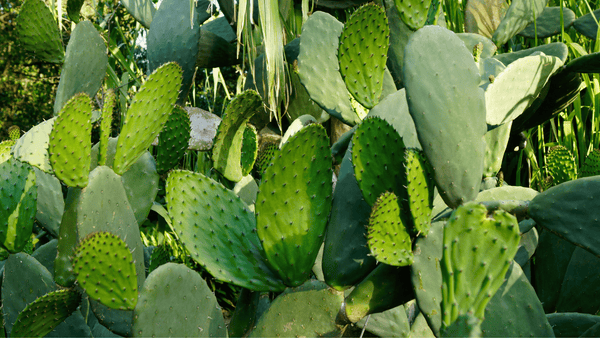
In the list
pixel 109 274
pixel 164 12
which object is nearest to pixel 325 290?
pixel 109 274

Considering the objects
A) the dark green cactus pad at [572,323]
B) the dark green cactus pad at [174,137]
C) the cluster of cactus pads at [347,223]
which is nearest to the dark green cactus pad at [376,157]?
the cluster of cactus pads at [347,223]

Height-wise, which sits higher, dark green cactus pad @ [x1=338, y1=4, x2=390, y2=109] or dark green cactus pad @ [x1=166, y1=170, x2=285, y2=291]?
dark green cactus pad @ [x1=338, y1=4, x2=390, y2=109]

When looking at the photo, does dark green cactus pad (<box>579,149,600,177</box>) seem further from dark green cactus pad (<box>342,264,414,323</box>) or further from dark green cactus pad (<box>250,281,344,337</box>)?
dark green cactus pad (<box>250,281,344,337</box>)

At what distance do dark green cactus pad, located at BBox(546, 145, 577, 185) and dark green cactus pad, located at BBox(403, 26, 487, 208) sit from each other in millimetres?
582

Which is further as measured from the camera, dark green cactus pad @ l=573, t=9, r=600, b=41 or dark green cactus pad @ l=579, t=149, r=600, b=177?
dark green cactus pad @ l=573, t=9, r=600, b=41

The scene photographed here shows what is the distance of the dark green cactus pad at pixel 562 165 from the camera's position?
4.22 ft

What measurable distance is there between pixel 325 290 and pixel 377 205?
0.22 m

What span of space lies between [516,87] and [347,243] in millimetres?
618

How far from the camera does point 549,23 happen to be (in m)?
1.75

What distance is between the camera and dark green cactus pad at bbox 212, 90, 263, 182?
1.09m

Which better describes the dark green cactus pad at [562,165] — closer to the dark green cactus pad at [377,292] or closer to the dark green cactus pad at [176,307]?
the dark green cactus pad at [377,292]

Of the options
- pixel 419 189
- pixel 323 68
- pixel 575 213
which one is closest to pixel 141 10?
pixel 323 68

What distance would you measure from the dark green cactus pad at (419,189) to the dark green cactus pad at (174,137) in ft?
2.23

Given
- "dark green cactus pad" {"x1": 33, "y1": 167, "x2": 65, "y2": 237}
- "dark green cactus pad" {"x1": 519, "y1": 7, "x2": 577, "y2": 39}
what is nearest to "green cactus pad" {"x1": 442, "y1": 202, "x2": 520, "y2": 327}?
"dark green cactus pad" {"x1": 33, "y1": 167, "x2": 65, "y2": 237}
